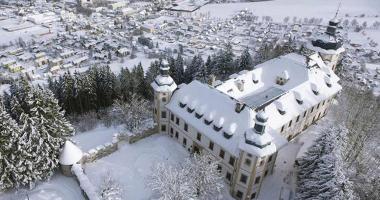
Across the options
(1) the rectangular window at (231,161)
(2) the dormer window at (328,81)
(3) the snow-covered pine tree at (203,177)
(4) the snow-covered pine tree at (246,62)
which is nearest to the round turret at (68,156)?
(3) the snow-covered pine tree at (203,177)

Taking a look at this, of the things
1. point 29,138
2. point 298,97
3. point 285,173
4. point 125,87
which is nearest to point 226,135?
point 285,173

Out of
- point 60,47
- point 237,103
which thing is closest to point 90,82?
point 237,103

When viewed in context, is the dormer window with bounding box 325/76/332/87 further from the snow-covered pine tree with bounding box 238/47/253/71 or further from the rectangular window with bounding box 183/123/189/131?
the rectangular window with bounding box 183/123/189/131

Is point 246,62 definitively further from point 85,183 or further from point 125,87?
point 85,183

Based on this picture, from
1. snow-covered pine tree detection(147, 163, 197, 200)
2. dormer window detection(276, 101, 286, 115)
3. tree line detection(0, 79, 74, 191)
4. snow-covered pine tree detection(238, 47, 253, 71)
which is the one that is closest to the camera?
snow-covered pine tree detection(147, 163, 197, 200)

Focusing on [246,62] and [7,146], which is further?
[246,62]

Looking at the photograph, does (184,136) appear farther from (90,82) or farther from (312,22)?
(312,22)

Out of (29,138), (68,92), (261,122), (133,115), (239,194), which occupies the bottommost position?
(239,194)

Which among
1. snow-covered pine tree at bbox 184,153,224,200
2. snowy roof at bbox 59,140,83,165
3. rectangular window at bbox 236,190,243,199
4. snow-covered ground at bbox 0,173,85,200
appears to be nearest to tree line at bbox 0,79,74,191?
snowy roof at bbox 59,140,83,165
